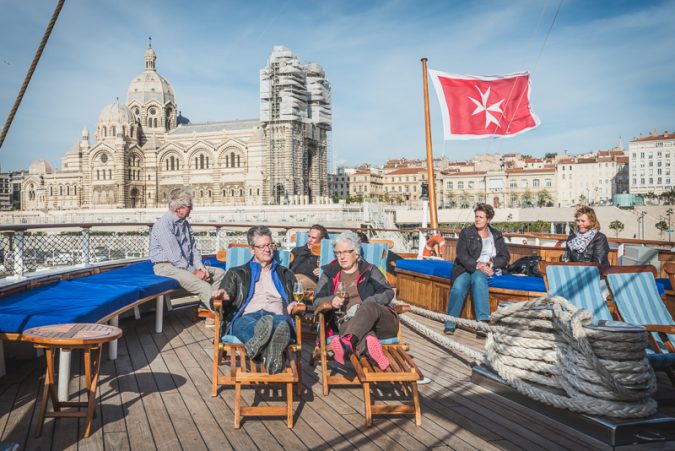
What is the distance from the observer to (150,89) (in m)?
69.6

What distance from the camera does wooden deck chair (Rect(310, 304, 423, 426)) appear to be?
3.26 meters

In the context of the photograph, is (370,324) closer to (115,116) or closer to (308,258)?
(308,258)

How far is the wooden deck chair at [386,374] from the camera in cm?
326

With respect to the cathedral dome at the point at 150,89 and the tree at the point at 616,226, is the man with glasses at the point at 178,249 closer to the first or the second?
the tree at the point at 616,226

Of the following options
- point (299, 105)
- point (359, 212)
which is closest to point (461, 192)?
point (299, 105)

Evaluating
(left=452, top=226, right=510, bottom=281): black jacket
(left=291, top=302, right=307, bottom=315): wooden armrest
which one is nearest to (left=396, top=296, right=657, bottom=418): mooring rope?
(left=291, top=302, right=307, bottom=315): wooden armrest

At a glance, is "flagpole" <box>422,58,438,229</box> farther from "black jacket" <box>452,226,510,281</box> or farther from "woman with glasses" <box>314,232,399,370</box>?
"woman with glasses" <box>314,232,399,370</box>

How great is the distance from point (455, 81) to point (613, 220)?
5385 cm

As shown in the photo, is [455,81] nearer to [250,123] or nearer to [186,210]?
[186,210]

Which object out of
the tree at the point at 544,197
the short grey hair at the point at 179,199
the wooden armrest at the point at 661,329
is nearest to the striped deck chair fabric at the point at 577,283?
the wooden armrest at the point at 661,329

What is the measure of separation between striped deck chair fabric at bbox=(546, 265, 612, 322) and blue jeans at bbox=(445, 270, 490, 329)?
1317 millimetres

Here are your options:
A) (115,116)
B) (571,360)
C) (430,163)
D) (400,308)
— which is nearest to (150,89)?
(115,116)

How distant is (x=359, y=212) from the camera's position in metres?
43.9

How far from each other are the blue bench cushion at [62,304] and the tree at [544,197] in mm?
86590
